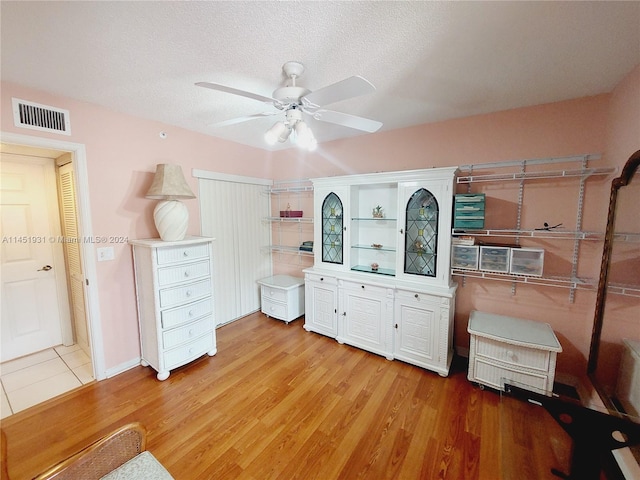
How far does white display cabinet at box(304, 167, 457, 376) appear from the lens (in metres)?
2.39

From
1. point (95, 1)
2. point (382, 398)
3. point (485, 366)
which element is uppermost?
point (95, 1)

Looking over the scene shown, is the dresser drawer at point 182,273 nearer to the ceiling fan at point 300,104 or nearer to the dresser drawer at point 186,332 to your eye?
the dresser drawer at point 186,332

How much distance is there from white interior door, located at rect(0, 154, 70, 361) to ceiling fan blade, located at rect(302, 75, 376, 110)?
3.01 m

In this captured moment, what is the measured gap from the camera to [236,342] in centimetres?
301

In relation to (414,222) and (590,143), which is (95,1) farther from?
(590,143)

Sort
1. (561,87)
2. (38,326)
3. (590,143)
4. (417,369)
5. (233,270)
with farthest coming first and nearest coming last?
(233,270), (38,326), (417,369), (590,143), (561,87)

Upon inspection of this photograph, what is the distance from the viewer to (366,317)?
277cm

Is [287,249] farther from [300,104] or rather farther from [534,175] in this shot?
[534,175]

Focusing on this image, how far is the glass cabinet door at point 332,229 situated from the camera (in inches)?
120

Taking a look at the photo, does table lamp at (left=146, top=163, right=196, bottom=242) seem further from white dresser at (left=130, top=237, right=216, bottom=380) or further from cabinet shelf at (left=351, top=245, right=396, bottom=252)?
cabinet shelf at (left=351, top=245, right=396, bottom=252)

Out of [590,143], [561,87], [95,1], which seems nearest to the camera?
[95,1]

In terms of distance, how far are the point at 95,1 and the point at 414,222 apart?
257 centimetres

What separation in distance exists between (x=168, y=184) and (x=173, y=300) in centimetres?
107

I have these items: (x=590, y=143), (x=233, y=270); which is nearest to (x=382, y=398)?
(x=233, y=270)
